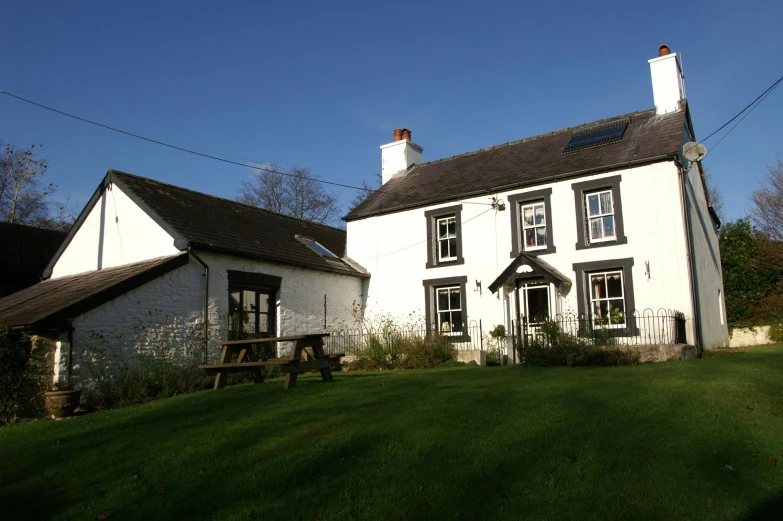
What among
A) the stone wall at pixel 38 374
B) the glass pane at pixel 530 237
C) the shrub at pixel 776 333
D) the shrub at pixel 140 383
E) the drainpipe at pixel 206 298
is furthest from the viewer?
the shrub at pixel 776 333

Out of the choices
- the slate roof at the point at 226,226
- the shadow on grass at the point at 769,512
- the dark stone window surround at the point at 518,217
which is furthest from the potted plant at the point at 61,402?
the dark stone window surround at the point at 518,217

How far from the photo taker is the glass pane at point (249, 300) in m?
17.0

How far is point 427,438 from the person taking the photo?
674 centimetres

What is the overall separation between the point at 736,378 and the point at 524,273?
812cm

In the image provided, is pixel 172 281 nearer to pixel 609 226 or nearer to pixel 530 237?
pixel 530 237

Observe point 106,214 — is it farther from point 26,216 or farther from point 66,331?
point 26,216

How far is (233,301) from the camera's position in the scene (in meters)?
16.6

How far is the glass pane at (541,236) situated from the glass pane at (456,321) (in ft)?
10.8

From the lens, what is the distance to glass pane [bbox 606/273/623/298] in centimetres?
1686

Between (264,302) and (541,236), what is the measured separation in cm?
837

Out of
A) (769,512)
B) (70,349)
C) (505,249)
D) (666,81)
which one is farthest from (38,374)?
(666,81)

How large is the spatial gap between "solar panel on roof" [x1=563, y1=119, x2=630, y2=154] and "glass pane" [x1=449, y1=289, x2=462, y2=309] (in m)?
5.56

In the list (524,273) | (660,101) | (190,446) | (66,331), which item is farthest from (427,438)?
(660,101)

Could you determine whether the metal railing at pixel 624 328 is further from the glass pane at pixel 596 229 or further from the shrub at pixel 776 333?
the shrub at pixel 776 333
